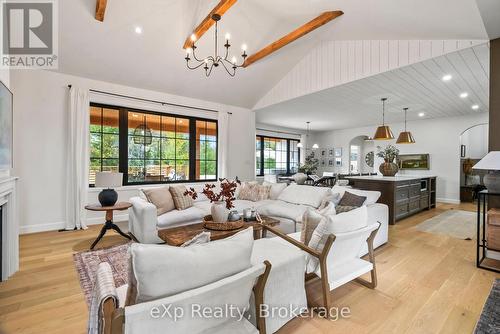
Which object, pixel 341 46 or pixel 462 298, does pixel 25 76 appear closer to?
pixel 341 46

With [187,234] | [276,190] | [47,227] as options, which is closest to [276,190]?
[276,190]

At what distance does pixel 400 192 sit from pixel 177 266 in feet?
17.0

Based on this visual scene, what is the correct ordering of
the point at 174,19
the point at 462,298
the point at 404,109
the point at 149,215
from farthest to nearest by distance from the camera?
1. the point at 404,109
2. the point at 174,19
3. the point at 149,215
4. the point at 462,298

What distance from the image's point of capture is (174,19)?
149 inches

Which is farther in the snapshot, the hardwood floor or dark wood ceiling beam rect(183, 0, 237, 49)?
dark wood ceiling beam rect(183, 0, 237, 49)

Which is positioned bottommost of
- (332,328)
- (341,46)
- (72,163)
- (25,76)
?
(332,328)

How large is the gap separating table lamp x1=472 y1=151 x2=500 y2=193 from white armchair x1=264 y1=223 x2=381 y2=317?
1564mm

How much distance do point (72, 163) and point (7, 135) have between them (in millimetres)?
1716

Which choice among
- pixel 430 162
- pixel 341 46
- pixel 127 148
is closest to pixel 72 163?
pixel 127 148

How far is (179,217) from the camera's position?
3480mm

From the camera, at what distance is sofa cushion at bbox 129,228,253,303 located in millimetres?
926

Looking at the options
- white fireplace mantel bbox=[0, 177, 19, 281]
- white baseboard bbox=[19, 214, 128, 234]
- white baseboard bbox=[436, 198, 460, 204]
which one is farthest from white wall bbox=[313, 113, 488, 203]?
white fireplace mantel bbox=[0, 177, 19, 281]

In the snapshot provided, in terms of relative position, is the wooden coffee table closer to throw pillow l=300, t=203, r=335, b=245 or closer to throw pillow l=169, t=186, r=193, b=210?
throw pillow l=300, t=203, r=335, b=245

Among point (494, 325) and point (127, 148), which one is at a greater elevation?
point (127, 148)
